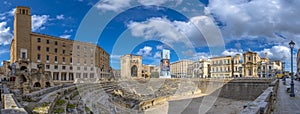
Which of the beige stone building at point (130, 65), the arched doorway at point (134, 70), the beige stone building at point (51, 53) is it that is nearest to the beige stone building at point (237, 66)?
the beige stone building at point (130, 65)

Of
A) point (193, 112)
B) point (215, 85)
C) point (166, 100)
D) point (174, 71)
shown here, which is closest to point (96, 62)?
point (166, 100)

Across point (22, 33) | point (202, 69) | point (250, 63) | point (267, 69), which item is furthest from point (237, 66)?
point (22, 33)

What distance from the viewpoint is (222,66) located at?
75562 mm

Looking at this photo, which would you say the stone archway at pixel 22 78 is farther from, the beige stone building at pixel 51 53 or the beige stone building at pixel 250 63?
→ the beige stone building at pixel 250 63

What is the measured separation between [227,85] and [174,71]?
293 ft

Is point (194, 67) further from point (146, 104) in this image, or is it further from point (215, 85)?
point (146, 104)

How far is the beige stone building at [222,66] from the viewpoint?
73.5m

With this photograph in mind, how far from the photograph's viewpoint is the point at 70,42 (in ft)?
162

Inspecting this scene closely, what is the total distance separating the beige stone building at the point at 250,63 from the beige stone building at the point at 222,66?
6207 mm

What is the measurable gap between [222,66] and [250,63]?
36.5 feet

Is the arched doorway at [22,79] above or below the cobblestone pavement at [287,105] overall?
above

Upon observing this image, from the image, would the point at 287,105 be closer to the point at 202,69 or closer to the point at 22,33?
the point at 22,33

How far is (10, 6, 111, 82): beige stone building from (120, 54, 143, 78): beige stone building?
36.6 meters

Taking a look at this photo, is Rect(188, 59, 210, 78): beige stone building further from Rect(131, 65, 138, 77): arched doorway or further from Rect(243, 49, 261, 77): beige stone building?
Rect(131, 65, 138, 77): arched doorway
